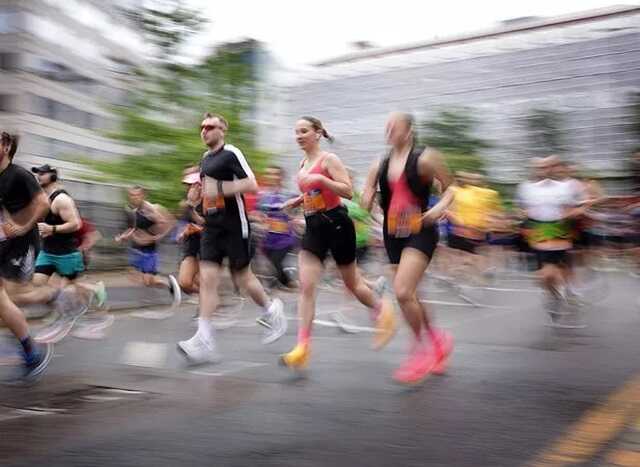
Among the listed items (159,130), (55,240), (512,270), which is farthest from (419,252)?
(159,130)

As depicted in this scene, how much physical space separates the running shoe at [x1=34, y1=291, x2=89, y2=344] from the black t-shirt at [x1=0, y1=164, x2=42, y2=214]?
1.99 metres

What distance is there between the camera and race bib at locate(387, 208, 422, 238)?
536 centimetres

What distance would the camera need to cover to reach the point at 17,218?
215 inches

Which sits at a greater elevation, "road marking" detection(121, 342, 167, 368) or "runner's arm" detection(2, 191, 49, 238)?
"runner's arm" detection(2, 191, 49, 238)

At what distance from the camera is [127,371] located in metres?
5.83

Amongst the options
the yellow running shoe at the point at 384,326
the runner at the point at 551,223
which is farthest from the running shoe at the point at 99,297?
the runner at the point at 551,223

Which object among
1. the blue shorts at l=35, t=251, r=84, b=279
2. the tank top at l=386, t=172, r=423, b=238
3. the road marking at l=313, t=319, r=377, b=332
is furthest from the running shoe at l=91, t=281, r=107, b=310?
the tank top at l=386, t=172, r=423, b=238

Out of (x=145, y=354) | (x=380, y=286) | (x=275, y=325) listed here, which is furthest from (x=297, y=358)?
(x=380, y=286)

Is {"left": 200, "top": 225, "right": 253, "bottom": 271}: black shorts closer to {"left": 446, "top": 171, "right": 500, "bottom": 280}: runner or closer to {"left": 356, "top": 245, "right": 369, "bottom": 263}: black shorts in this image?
{"left": 446, "top": 171, "right": 500, "bottom": 280}: runner

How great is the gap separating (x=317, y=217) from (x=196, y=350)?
126 cm

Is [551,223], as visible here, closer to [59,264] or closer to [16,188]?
[59,264]

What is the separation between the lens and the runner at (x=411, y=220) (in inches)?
209

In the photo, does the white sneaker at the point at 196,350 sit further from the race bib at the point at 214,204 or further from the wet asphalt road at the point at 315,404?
the race bib at the point at 214,204

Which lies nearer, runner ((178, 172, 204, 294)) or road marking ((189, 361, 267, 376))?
road marking ((189, 361, 267, 376))
